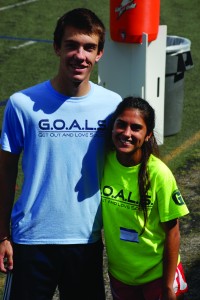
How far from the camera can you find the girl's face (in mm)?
3324

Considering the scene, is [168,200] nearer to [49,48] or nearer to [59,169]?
[59,169]

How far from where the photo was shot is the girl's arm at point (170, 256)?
3314 millimetres

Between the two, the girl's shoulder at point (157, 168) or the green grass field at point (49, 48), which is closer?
Result: the girl's shoulder at point (157, 168)

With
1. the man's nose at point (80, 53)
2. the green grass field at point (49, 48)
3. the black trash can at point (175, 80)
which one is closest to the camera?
the man's nose at point (80, 53)

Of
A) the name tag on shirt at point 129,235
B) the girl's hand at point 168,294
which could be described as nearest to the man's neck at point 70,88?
the name tag on shirt at point 129,235

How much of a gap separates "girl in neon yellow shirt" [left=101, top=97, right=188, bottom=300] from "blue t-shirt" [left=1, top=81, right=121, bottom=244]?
3.1 inches

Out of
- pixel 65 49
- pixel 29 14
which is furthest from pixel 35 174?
pixel 29 14

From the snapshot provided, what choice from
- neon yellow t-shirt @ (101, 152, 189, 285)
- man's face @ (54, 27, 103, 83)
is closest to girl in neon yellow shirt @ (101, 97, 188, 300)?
→ neon yellow t-shirt @ (101, 152, 189, 285)

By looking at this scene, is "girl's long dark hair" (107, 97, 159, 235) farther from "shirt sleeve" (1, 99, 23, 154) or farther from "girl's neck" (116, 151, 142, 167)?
"shirt sleeve" (1, 99, 23, 154)

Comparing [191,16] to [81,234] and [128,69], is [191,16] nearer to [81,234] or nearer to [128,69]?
[128,69]

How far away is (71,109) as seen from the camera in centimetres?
326

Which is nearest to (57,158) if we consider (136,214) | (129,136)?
(129,136)

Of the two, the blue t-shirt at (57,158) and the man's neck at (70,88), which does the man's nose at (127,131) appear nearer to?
the blue t-shirt at (57,158)

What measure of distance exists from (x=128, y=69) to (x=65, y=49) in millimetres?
4258
